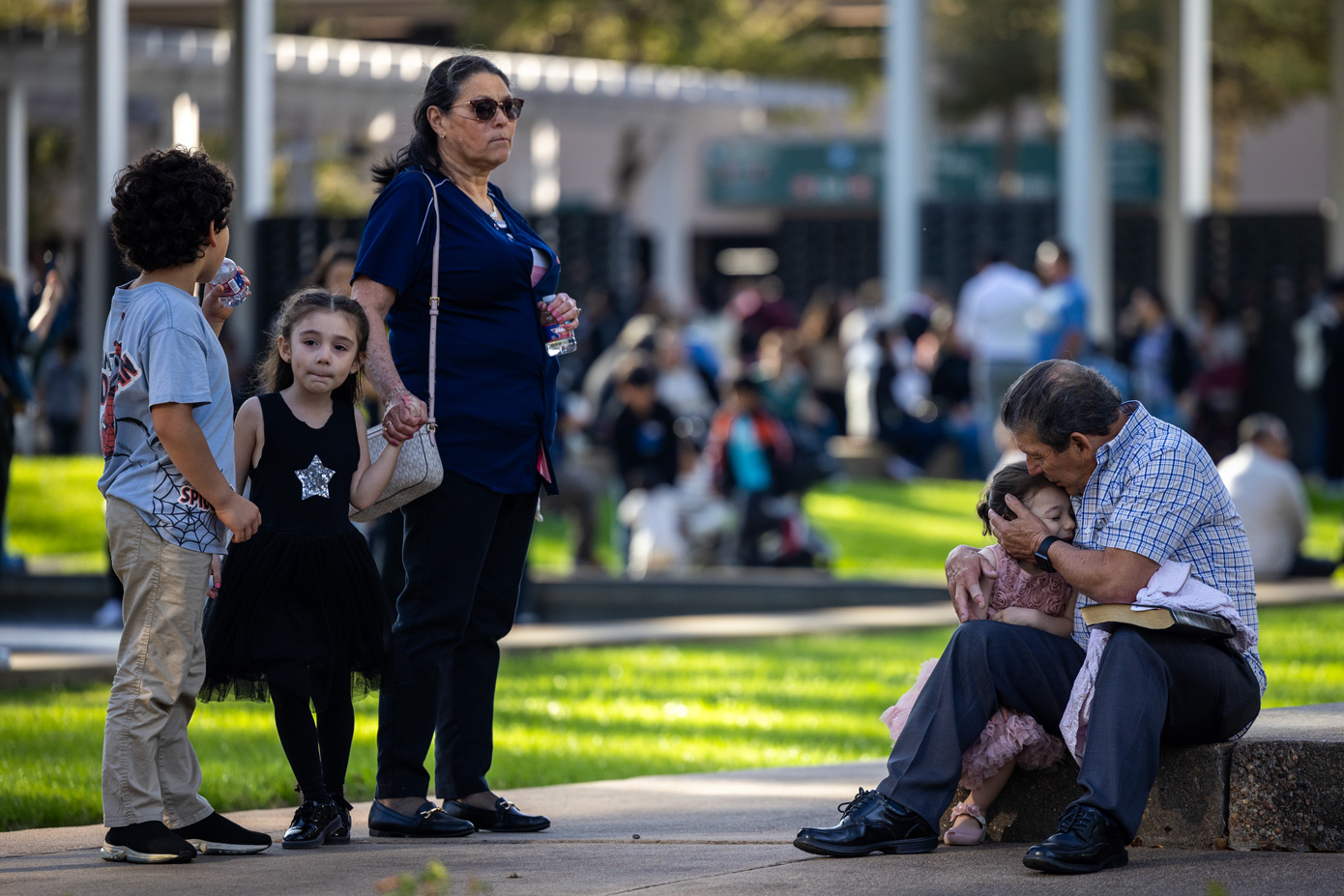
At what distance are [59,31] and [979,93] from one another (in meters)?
18.9

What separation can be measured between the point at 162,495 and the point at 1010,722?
7.34ft

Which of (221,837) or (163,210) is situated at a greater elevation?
(163,210)

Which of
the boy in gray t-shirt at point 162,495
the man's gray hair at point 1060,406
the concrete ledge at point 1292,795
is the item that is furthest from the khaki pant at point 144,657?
the concrete ledge at point 1292,795

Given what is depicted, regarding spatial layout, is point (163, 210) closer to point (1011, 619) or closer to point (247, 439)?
point (247, 439)

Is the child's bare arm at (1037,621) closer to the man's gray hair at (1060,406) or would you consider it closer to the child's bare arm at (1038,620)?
the child's bare arm at (1038,620)

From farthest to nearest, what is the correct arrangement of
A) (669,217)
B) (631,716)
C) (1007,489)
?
(669,217)
(631,716)
(1007,489)

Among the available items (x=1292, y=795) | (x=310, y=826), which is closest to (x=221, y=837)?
(x=310, y=826)

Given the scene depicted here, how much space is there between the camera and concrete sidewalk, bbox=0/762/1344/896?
4.23 metres

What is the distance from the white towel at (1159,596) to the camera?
4.58 meters

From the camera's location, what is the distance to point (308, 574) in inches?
Answer: 193

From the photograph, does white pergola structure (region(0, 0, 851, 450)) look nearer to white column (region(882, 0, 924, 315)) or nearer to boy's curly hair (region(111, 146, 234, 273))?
white column (region(882, 0, 924, 315))

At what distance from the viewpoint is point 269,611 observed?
486 cm

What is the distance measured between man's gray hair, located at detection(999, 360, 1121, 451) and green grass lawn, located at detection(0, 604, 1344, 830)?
2.57m

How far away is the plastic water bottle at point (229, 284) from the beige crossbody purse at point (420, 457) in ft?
1.74
